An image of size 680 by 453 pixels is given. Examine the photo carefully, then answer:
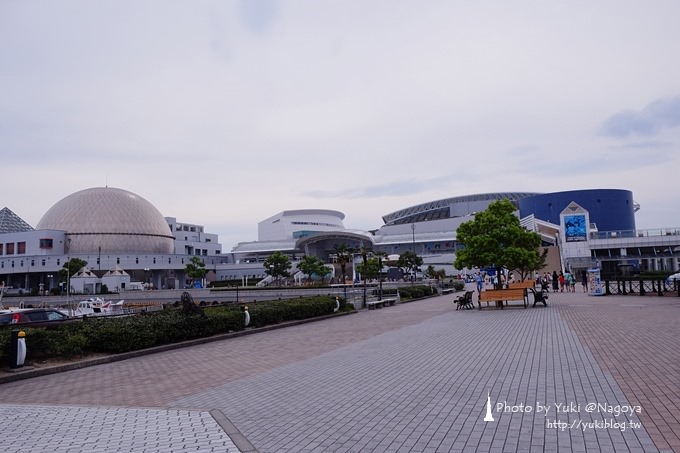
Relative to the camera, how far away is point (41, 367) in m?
10.8

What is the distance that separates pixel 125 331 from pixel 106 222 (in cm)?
7756

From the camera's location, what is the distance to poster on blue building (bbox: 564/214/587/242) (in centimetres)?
6378

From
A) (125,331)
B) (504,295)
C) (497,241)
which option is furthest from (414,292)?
(125,331)

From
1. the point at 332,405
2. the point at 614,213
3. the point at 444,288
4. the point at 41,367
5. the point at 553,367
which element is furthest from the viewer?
the point at 614,213

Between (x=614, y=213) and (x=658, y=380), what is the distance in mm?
89680

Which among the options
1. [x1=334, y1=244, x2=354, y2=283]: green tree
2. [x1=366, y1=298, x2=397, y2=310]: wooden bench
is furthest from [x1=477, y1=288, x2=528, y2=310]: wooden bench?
[x1=334, y1=244, x2=354, y2=283]: green tree

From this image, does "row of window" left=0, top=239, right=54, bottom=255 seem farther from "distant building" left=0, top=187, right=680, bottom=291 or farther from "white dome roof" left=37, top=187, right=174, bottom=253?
"white dome roof" left=37, top=187, right=174, bottom=253

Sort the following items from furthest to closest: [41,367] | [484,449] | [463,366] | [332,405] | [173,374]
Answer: [41,367]
[173,374]
[463,366]
[332,405]
[484,449]

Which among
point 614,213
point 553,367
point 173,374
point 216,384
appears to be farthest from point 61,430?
point 614,213

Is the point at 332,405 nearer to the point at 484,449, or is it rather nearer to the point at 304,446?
the point at 304,446

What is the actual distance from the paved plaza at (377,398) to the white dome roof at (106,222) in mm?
76370

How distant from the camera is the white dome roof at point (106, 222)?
82188mm

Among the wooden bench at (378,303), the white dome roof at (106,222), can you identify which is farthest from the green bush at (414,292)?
the white dome roof at (106,222)

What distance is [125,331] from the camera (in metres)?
12.9
